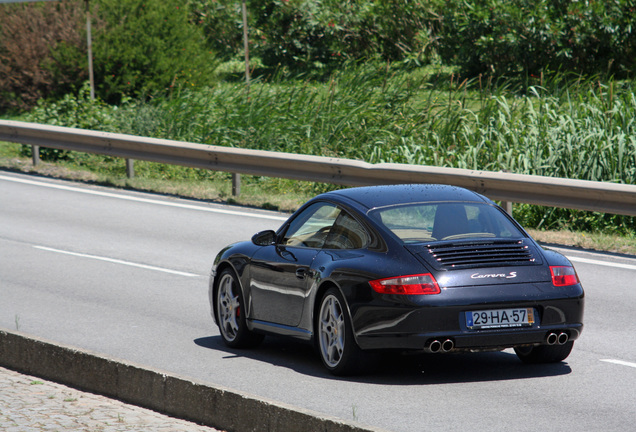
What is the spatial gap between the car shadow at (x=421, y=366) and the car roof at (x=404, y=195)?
1.08 m

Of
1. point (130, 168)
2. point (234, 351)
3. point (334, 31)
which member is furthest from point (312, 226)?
point (334, 31)

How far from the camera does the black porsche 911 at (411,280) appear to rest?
6.72m

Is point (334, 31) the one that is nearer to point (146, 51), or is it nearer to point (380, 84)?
point (146, 51)

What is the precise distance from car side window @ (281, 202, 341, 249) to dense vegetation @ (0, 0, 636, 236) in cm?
714

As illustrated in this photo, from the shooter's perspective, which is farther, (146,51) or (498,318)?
(146,51)

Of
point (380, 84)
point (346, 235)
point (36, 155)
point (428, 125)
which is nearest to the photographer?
point (346, 235)

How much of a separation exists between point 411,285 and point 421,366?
4.00 ft

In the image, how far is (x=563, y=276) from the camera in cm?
704

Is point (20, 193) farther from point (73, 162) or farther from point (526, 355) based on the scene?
point (526, 355)

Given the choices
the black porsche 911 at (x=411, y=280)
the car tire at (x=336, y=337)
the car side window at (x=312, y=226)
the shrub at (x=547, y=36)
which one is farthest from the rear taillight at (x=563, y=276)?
the shrub at (x=547, y=36)

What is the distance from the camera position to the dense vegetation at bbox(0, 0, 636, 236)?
1608cm

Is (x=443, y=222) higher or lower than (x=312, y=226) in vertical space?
higher

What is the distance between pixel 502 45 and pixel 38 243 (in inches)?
590

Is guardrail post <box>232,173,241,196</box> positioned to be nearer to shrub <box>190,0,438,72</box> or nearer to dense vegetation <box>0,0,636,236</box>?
dense vegetation <box>0,0,636,236</box>
